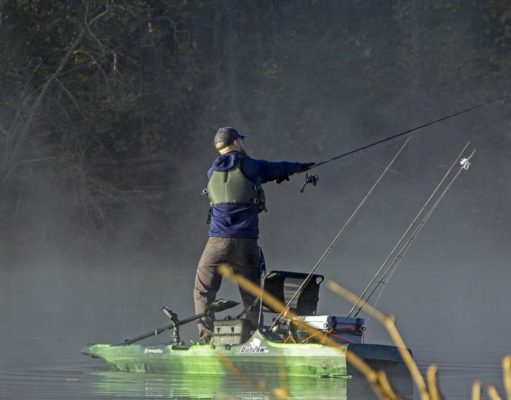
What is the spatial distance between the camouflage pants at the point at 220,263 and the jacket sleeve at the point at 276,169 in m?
0.47

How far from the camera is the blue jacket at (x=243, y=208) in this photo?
11102mm

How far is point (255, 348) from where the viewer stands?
10500 millimetres

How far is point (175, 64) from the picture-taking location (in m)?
27.3

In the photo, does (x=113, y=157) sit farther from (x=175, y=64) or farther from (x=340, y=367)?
(x=340, y=367)

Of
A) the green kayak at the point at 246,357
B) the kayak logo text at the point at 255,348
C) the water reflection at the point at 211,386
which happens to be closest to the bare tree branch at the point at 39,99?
the green kayak at the point at 246,357

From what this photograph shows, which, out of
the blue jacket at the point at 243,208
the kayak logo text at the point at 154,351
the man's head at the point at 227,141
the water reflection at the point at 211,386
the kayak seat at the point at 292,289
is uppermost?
the man's head at the point at 227,141

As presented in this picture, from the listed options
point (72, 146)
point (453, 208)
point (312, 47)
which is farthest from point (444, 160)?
point (72, 146)

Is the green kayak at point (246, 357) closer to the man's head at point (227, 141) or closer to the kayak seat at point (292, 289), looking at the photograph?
the kayak seat at point (292, 289)

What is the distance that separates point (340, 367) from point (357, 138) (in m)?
18.7

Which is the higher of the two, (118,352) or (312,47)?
(312,47)

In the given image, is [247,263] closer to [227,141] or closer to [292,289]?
[292,289]

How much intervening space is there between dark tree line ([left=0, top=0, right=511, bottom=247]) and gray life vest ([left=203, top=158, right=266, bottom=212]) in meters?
13.7

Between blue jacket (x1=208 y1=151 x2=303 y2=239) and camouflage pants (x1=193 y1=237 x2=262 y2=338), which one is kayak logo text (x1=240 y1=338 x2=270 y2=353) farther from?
blue jacket (x1=208 y1=151 x2=303 y2=239)

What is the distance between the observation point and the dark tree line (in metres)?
25.3
